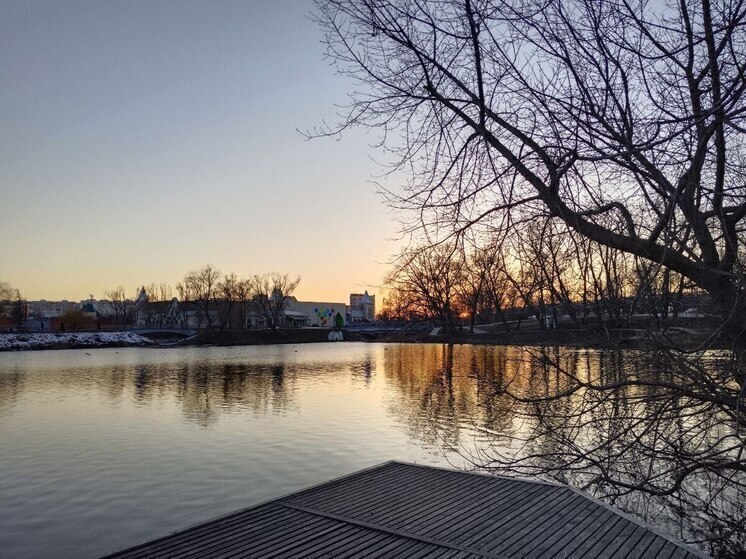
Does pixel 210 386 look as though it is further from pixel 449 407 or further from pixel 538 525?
pixel 538 525

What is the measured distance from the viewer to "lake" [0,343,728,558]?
9.78m

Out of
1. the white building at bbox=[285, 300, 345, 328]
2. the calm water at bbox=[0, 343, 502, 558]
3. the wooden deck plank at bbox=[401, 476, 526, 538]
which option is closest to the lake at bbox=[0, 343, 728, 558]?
the calm water at bbox=[0, 343, 502, 558]

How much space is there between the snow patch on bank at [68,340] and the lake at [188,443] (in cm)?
4587

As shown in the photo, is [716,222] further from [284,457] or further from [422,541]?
[284,457]

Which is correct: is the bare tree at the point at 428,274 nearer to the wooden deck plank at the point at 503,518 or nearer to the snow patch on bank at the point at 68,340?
the wooden deck plank at the point at 503,518

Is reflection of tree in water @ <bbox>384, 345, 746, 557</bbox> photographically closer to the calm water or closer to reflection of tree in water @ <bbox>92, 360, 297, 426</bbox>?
the calm water

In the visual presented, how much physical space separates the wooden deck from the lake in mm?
1745

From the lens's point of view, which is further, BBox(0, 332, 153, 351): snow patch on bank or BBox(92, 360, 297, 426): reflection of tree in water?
BBox(0, 332, 153, 351): snow patch on bank

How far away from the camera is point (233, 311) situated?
102625 mm

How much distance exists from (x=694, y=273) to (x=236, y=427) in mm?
14803

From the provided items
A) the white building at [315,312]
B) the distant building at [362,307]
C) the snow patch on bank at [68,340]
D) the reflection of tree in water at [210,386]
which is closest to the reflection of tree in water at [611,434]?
the reflection of tree in water at [210,386]

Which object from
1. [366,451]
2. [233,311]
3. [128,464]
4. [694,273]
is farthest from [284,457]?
[233,311]

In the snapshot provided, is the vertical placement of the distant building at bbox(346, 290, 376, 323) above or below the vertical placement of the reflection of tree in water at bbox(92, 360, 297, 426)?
above

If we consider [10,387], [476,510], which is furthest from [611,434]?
[10,387]
